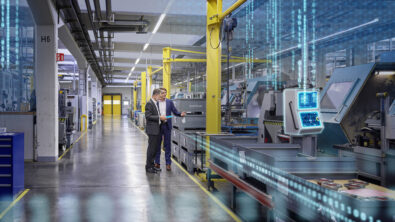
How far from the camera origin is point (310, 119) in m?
3.08

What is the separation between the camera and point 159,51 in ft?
47.8

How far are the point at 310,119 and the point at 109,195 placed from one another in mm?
2725

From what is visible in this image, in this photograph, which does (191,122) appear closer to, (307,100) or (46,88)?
(46,88)

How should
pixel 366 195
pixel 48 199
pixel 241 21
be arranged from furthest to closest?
pixel 241 21 < pixel 48 199 < pixel 366 195

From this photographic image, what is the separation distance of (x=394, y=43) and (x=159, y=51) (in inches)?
393

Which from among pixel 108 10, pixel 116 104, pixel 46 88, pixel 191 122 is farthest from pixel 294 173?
pixel 116 104

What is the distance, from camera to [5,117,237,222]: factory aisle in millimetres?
3547

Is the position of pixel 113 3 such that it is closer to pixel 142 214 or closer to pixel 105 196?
pixel 105 196

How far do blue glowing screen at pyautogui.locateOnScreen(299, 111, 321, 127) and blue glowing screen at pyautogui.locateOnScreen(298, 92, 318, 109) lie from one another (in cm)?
6

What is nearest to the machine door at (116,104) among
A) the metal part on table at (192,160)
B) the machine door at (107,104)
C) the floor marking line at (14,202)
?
the machine door at (107,104)

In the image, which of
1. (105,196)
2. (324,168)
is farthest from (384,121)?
(105,196)

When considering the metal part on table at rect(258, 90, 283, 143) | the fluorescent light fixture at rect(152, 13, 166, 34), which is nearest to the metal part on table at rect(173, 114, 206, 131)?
the metal part on table at rect(258, 90, 283, 143)

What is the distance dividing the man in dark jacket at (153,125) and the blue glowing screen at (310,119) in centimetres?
294

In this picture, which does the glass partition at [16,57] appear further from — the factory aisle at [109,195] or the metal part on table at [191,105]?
the metal part on table at [191,105]
